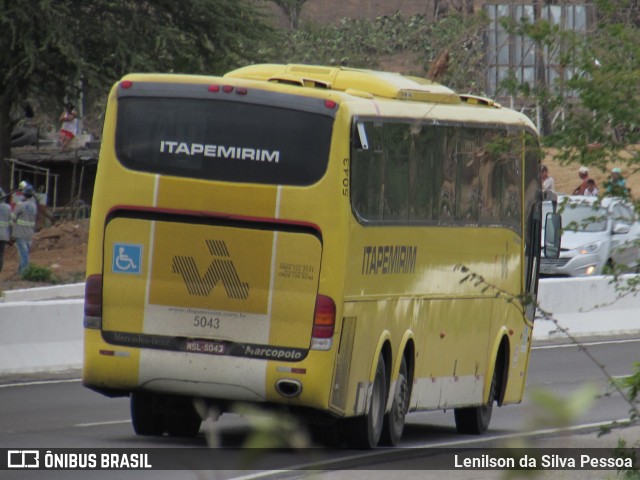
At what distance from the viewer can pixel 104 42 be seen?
37.1 meters

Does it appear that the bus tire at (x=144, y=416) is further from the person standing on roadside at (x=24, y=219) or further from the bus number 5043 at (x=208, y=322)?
the person standing on roadside at (x=24, y=219)

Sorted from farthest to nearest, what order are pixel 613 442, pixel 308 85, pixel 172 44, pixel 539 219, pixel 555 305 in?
1. pixel 172 44
2. pixel 555 305
3. pixel 539 219
4. pixel 613 442
5. pixel 308 85

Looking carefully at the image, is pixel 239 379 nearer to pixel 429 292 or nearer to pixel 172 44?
pixel 429 292

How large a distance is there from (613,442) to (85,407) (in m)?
5.42

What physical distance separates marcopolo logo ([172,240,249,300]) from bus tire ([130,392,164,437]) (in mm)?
1434

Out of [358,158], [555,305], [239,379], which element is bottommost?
[555,305]

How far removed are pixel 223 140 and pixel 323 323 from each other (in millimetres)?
1737

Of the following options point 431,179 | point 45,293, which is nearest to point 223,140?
point 431,179

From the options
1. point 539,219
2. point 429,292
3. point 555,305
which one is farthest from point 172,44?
point 429,292

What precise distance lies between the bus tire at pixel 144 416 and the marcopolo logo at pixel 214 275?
1434mm

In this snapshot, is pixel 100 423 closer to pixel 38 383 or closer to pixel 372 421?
pixel 372 421

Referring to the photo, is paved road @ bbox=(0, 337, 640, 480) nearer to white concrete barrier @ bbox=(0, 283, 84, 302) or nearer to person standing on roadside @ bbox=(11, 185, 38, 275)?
white concrete barrier @ bbox=(0, 283, 84, 302)

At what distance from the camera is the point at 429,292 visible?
13.2 m

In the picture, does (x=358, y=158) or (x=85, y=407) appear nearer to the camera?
(x=358, y=158)
